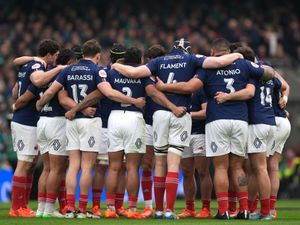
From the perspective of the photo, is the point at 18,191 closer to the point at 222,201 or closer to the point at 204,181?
the point at 204,181

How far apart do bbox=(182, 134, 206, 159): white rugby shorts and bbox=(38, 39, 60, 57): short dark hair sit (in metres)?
2.69

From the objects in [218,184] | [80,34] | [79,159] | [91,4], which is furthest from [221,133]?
[91,4]

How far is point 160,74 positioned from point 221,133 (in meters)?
1.34

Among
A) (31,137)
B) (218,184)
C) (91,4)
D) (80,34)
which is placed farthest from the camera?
(91,4)

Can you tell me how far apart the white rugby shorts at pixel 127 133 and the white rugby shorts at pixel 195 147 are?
1.00m

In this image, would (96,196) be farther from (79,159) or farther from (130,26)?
(130,26)

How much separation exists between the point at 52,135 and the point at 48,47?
4.84 ft

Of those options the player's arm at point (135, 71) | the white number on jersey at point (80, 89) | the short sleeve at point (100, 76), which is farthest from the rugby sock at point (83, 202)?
the player's arm at point (135, 71)

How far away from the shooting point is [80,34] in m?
34.2

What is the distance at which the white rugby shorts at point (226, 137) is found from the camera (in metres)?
16.9

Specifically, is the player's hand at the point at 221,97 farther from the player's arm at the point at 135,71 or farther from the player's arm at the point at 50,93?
the player's arm at the point at 50,93

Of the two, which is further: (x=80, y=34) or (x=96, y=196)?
(x=80, y=34)

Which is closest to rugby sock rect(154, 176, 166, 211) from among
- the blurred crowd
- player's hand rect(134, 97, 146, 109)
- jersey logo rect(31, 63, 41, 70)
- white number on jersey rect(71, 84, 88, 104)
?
player's hand rect(134, 97, 146, 109)

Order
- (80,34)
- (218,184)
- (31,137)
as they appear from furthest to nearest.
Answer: (80,34)
(31,137)
(218,184)
